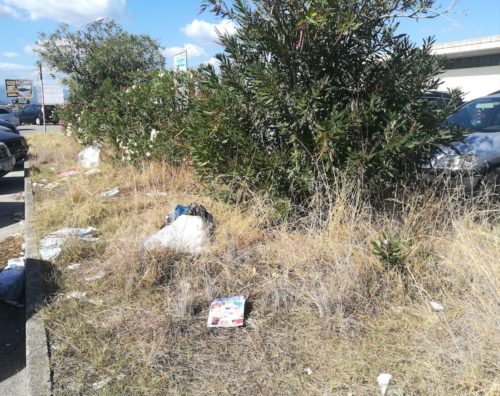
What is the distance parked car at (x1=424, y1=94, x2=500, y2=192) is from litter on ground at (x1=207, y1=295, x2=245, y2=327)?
2.68 meters

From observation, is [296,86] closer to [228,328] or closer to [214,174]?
[214,174]

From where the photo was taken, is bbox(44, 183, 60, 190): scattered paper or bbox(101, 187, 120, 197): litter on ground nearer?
bbox(101, 187, 120, 197): litter on ground

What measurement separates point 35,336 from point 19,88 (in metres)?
48.5

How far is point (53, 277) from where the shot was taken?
13.9ft

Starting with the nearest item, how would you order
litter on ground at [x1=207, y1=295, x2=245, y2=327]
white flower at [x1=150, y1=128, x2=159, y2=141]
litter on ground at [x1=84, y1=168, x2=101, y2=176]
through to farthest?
litter on ground at [x1=207, y1=295, x2=245, y2=327], white flower at [x1=150, y1=128, x2=159, y2=141], litter on ground at [x1=84, y1=168, x2=101, y2=176]

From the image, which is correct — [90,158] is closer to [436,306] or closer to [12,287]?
[12,287]

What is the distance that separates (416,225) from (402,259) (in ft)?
2.82

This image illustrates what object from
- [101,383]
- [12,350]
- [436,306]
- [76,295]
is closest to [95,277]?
[76,295]

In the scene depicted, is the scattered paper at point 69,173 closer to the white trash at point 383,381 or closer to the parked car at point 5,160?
the parked car at point 5,160

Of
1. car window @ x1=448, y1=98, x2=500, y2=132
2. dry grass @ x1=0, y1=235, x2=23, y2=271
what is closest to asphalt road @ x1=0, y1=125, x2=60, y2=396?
dry grass @ x1=0, y1=235, x2=23, y2=271

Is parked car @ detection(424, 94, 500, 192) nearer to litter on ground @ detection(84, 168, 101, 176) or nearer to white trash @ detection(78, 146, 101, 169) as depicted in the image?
litter on ground @ detection(84, 168, 101, 176)

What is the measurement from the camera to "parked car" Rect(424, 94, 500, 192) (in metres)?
5.36

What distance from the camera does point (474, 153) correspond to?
6.32m

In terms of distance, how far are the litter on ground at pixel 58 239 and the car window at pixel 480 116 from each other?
568cm
